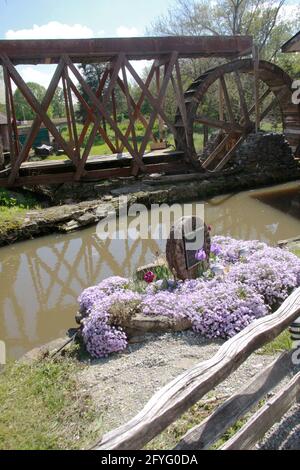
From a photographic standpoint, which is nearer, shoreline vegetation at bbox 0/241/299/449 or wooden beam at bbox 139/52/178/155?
shoreline vegetation at bbox 0/241/299/449

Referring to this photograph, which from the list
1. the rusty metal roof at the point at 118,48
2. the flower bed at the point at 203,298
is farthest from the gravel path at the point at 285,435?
the rusty metal roof at the point at 118,48

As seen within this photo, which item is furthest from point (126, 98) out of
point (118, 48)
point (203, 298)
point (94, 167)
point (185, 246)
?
point (203, 298)

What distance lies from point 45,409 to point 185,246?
2221mm

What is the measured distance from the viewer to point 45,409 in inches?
117

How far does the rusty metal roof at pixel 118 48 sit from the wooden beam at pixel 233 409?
9.39 m

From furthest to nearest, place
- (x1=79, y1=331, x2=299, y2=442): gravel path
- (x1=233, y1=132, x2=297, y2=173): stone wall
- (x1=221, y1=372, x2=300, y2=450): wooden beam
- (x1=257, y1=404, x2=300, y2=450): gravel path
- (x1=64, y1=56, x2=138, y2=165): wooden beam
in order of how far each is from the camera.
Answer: (x1=233, y1=132, x2=297, y2=173): stone wall < (x1=64, y1=56, x2=138, y2=165): wooden beam < (x1=79, y1=331, x2=299, y2=442): gravel path < (x1=257, y1=404, x2=300, y2=450): gravel path < (x1=221, y1=372, x2=300, y2=450): wooden beam

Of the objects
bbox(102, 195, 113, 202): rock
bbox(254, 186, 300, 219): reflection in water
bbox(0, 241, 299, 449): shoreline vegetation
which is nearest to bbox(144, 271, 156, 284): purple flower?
bbox(0, 241, 299, 449): shoreline vegetation

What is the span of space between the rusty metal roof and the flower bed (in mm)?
7217

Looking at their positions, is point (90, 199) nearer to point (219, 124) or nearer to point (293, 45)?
point (219, 124)

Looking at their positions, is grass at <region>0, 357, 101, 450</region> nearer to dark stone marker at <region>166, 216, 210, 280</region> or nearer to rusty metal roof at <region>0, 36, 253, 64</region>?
dark stone marker at <region>166, 216, 210, 280</region>

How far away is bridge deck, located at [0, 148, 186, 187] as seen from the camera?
1025 cm

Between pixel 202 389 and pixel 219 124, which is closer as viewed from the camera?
pixel 202 389

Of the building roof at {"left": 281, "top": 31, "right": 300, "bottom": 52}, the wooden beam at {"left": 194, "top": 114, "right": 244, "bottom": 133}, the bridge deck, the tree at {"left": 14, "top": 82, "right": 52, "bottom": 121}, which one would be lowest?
the bridge deck

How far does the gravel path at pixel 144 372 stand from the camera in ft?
9.80
